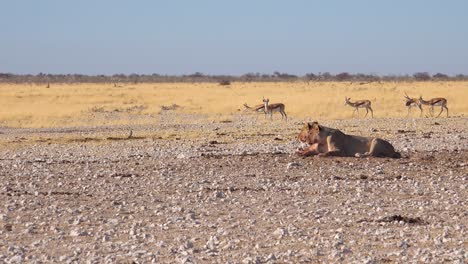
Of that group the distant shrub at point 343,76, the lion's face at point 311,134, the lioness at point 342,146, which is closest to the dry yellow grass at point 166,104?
the lion's face at point 311,134

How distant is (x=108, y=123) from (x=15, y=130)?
4.97 m

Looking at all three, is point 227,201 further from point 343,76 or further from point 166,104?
point 343,76

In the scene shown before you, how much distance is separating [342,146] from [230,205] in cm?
685

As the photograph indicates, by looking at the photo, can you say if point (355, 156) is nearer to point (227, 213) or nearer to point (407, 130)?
point (227, 213)

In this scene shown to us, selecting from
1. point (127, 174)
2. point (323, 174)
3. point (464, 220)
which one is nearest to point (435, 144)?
point (323, 174)

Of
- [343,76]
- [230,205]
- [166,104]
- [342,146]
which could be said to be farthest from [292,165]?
[343,76]

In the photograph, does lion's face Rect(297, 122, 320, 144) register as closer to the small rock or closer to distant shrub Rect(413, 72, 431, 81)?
the small rock

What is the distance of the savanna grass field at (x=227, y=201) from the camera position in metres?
9.73

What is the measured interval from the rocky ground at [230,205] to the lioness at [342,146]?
42cm

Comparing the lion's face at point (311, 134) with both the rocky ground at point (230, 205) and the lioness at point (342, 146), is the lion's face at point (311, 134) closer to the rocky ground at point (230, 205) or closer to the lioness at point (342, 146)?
the lioness at point (342, 146)

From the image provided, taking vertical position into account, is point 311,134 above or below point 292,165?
above

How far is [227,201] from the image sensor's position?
44.0 feet

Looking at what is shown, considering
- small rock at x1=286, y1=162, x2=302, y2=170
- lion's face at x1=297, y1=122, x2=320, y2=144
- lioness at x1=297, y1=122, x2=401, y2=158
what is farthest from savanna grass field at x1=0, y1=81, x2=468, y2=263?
lion's face at x1=297, y1=122, x2=320, y2=144

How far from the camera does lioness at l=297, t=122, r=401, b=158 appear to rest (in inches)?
757
